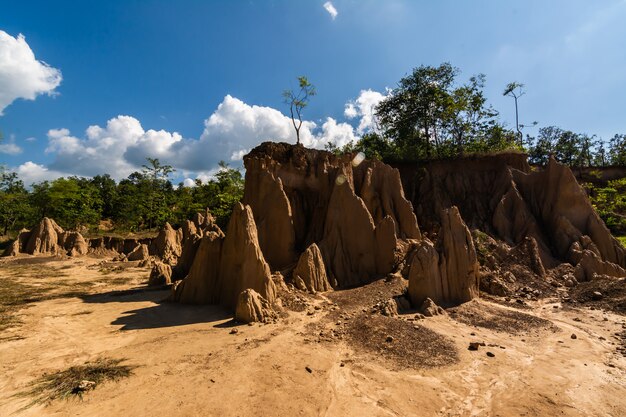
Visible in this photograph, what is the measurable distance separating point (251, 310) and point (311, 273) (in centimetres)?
357

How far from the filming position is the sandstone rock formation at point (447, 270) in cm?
1090

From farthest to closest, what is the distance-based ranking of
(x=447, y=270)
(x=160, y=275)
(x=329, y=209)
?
(x=160, y=275) → (x=329, y=209) → (x=447, y=270)

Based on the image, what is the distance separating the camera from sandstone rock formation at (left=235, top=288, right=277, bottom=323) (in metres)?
9.59

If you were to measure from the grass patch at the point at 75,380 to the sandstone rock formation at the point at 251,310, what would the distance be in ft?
10.7

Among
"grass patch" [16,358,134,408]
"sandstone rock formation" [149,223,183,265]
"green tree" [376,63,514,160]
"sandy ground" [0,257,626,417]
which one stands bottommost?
"grass patch" [16,358,134,408]

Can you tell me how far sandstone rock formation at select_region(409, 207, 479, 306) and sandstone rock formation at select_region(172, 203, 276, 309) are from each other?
5038 millimetres

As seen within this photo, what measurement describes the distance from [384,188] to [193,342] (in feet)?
40.9

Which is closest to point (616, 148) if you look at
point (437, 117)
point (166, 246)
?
point (437, 117)

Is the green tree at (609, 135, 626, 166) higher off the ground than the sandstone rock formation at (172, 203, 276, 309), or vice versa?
the green tree at (609, 135, 626, 166)

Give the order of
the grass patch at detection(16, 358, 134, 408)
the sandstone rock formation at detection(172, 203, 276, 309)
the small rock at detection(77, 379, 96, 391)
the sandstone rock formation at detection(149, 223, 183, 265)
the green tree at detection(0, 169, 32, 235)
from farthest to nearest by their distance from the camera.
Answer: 1. the green tree at detection(0, 169, 32, 235)
2. the sandstone rock formation at detection(149, 223, 183, 265)
3. the sandstone rock formation at detection(172, 203, 276, 309)
4. the small rock at detection(77, 379, 96, 391)
5. the grass patch at detection(16, 358, 134, 408)

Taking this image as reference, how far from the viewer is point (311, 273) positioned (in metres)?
12.7

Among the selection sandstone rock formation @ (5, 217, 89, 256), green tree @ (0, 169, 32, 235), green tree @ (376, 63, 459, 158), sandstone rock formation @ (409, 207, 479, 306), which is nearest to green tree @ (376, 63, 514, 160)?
green tree @ (376, 63, 459, 158)

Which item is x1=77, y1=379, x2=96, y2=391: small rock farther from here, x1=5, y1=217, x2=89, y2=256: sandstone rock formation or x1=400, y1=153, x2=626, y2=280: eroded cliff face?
x1=5, y1=217, x2=89, y2=256: sandstone rock formation

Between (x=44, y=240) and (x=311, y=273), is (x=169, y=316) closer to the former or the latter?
(x=311, y=273)
